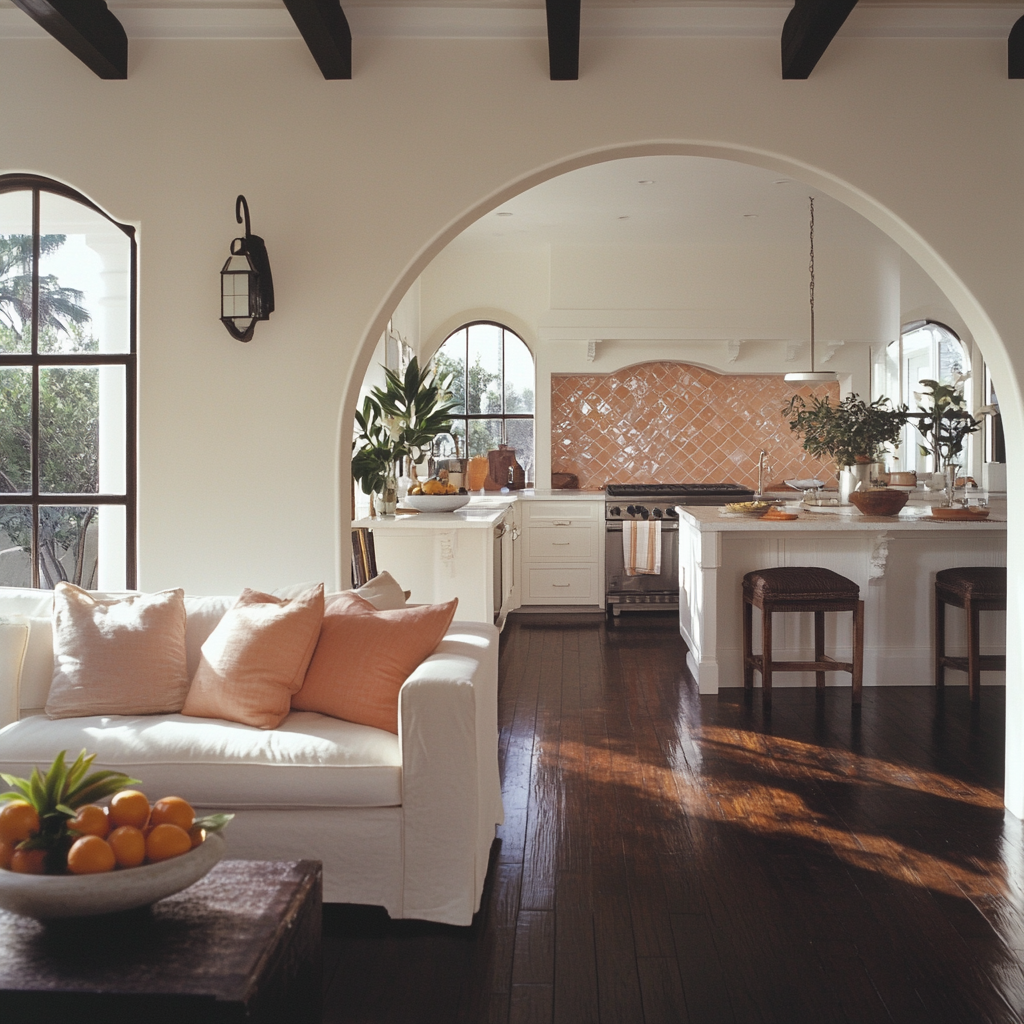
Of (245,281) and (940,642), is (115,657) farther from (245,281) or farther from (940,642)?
(940,642)

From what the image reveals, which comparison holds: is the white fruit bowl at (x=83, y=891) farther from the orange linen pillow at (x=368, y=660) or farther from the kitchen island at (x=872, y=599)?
the kitchen island at (x=872, y=599)

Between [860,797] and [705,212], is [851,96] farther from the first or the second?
[705,212]

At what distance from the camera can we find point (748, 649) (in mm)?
4914

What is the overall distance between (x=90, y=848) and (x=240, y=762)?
0.87m

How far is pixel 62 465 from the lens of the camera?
11.7 ft

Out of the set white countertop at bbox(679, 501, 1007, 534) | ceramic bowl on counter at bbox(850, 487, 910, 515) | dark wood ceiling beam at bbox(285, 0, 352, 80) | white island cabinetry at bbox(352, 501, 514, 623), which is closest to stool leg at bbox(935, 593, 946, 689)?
white countertop at bbox(679, 501, 1007, 534)

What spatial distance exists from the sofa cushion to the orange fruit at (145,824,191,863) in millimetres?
793

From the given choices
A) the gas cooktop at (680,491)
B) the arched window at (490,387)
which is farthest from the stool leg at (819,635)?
the arched window at (490,387)

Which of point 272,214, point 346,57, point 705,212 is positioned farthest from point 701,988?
point 705,212

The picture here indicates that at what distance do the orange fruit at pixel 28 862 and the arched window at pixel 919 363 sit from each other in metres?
7.65

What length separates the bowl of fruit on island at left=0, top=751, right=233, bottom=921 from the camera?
5.05ft

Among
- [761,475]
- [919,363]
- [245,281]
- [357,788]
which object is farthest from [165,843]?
[919,363]

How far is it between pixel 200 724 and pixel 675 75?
8.42 feet

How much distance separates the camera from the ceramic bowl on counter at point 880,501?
5023mm
